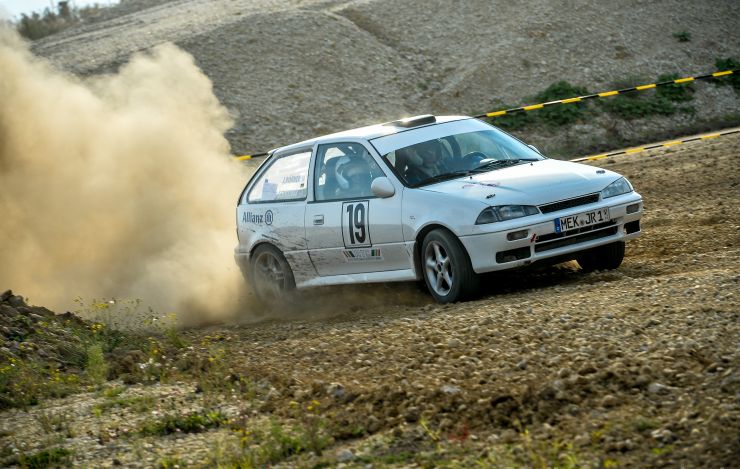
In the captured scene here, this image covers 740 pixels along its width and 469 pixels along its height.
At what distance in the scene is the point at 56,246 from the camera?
48.2 feet

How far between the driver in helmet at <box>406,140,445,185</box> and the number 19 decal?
490 mm

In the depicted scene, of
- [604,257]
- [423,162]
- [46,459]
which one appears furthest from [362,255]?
[46,459]

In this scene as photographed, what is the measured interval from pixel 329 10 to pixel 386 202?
24.9m

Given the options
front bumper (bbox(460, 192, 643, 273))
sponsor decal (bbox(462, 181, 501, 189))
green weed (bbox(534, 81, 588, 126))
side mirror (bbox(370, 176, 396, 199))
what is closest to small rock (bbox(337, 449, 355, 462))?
front bumper (bbox(460, 192, 643, 273))

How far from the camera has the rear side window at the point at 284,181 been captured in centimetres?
1136

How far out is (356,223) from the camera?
1053cm

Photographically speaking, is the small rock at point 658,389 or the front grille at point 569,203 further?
the front grille at point 569,203

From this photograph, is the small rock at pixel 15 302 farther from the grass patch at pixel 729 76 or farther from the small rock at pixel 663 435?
the grass patch at pixel 729 76

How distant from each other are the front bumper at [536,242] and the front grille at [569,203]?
5 centimetres

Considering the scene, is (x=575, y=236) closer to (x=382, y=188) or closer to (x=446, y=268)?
(x=446, y=268)

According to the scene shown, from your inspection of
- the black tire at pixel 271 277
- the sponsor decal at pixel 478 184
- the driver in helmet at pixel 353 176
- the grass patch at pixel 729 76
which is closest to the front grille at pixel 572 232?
the sponsor decal at pixel 478 184

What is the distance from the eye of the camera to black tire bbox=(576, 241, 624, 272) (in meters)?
10.2

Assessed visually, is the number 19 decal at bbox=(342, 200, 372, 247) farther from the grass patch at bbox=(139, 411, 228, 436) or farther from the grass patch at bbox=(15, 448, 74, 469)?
the grass patch at bbox=(15, 448, 74, 469)

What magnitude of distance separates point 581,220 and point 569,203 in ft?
0.57
